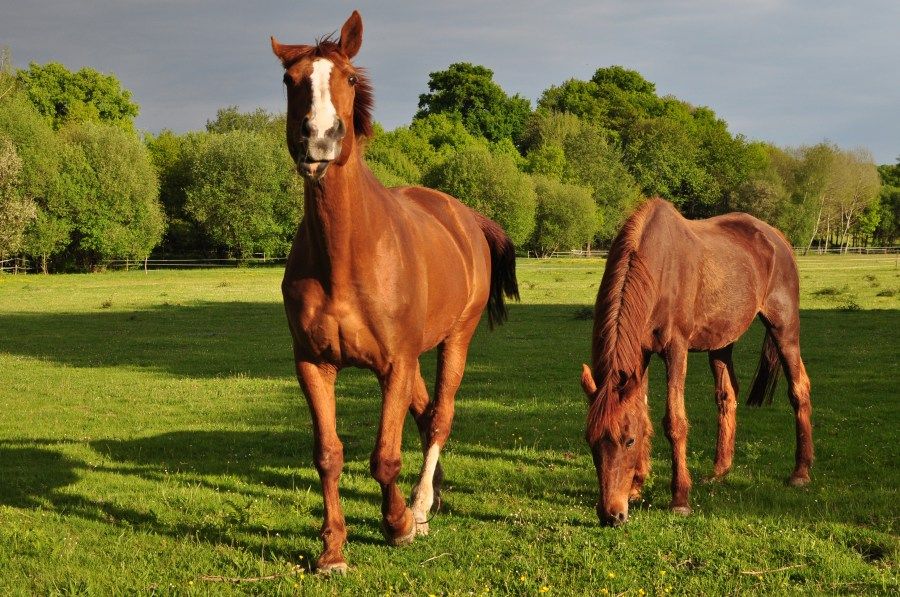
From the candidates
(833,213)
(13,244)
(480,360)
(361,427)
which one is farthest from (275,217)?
(833,213)

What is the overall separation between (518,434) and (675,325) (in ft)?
10.3

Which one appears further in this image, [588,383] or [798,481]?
[798,481]

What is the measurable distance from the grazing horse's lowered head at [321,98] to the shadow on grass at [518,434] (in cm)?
288

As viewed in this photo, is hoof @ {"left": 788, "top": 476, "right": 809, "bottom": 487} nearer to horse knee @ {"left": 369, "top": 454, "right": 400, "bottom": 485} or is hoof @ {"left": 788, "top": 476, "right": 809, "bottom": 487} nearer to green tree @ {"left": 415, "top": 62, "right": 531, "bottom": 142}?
horse knee @ {"left": 369, "top": 454, "right": 400, "bottom": 485}

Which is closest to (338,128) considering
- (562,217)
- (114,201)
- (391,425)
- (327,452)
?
(391,425)

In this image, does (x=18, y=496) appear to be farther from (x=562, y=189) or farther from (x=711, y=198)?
(x=711, y=198)

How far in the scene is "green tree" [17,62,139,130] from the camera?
68125 mm

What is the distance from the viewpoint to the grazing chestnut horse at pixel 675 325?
5.59m

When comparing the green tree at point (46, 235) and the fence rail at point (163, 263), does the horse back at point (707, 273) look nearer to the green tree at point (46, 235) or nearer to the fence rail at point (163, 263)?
the green tree at point (46, 235)

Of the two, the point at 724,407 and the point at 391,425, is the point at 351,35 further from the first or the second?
the point at 724,407

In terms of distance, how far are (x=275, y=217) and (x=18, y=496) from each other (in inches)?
2126

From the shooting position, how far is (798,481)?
7.12 meters

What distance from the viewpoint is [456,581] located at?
480 cm

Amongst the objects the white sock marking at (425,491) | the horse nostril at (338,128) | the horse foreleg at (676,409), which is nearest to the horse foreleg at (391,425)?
the white sock marking at (425,491)
